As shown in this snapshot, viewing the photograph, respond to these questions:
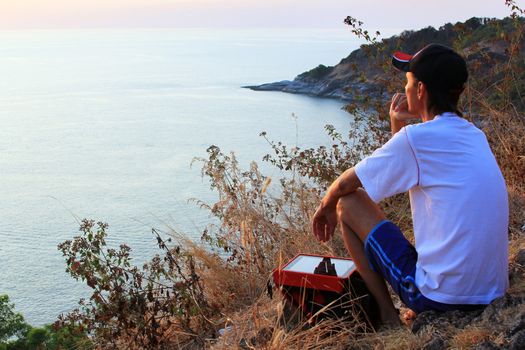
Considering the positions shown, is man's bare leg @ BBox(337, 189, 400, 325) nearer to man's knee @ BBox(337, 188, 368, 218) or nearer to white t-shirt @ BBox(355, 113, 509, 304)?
man's knee @ BBox(337, 188, 368, 218)

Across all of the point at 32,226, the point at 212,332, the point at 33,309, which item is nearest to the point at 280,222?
the point at 212,332

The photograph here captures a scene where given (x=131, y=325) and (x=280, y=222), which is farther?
(x=280, y=222)

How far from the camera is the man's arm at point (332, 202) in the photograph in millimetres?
2293

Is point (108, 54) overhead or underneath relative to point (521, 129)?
overhead

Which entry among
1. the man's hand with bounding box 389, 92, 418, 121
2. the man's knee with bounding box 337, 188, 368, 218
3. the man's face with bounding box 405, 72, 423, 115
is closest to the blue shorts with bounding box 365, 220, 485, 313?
the man's knee with bounding box 337, 188, 368, 218

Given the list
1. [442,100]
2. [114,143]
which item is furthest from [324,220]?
[114,143]

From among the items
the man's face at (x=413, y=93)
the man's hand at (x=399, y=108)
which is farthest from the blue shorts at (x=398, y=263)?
the man's hand at (x=399, y=108)

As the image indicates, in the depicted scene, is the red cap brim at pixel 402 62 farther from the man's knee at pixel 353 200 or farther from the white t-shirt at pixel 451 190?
the man's knee at pixel 353 200

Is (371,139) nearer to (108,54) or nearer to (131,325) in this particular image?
(131,325)

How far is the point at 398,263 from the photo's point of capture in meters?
2.31

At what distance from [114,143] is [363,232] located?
72.2 feet

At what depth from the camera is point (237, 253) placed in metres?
4.22

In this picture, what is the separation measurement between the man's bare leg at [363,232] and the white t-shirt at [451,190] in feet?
0.86

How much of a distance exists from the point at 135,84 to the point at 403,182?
3964 cm
